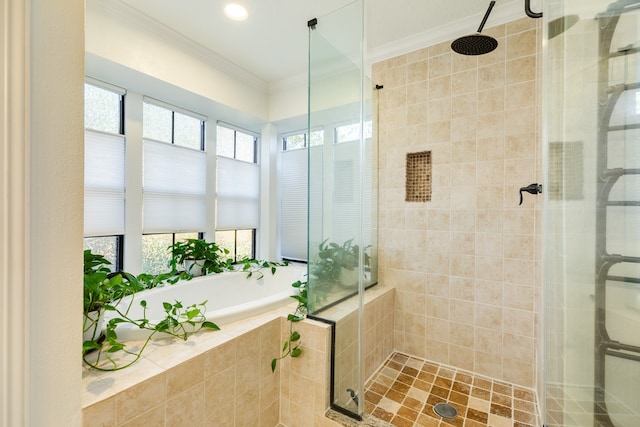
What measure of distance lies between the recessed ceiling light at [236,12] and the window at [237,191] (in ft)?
3.74

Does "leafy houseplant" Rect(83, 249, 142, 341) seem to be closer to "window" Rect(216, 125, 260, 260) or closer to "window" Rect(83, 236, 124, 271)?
"window" Rect(83, 236, 124, 271)

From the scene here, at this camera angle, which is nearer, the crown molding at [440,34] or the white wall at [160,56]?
the white wall at [160,56]

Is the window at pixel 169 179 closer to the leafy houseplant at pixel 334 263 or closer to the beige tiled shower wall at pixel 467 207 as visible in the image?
the leafy houseplant at pixel 334 263

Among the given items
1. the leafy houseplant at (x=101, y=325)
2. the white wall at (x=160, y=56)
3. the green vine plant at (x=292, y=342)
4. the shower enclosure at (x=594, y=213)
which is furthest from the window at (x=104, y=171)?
the shower enclosure at (x=594, y=213)

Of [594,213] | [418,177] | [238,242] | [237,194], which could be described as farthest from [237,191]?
[594,213]

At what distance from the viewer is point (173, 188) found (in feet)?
7.96

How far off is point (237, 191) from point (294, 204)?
650mm

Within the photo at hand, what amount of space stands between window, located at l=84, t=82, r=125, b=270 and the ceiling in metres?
0.68

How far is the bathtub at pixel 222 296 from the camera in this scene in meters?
1.44

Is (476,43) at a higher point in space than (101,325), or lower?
higher

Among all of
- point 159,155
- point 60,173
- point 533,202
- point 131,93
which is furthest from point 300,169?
point 60,173

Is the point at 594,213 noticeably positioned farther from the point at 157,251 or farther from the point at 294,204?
the point at 157,251

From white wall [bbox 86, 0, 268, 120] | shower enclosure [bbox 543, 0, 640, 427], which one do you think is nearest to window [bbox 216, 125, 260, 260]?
white wall [bbox 86, 0, 268, 120]

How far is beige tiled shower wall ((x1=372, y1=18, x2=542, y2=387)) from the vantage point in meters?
1.76
